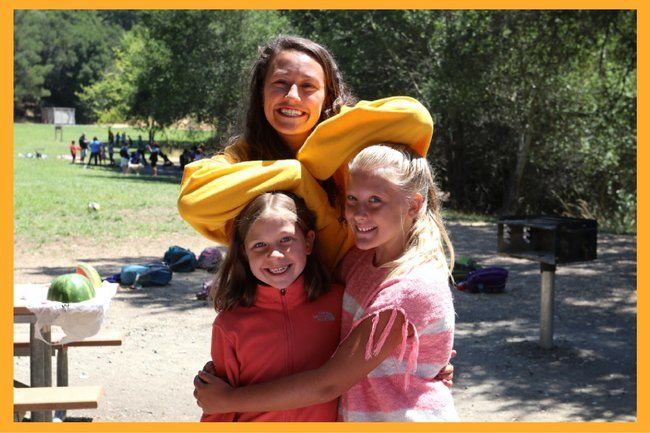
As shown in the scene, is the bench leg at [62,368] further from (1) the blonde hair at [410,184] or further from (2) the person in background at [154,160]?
(2) the person in background at [154,160]

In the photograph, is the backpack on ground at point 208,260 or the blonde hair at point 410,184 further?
the backpack on ground at point 208,260

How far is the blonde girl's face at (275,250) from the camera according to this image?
2428mm

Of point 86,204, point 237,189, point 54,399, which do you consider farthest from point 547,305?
point 86,204

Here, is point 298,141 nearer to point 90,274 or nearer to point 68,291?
point 68,291

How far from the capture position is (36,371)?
18.1 feet

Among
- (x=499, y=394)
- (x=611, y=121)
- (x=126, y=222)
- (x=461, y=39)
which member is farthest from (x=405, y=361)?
(x=461, y=39)

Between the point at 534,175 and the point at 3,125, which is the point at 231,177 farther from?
the point at 534,175

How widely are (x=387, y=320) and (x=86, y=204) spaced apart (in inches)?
730

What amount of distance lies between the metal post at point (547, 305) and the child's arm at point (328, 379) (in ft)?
18.5

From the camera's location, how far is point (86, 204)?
19.9 m

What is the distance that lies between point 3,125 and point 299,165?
2.28 meters

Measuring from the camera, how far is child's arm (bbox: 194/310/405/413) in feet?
7.56

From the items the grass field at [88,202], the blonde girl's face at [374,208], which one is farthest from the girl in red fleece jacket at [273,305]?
the grass field at [88,202]

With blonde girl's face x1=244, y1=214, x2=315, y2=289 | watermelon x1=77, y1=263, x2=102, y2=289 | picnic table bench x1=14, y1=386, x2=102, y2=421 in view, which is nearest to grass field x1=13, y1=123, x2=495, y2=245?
watermelon x1=77, y1=263, x2=102, y2=289
